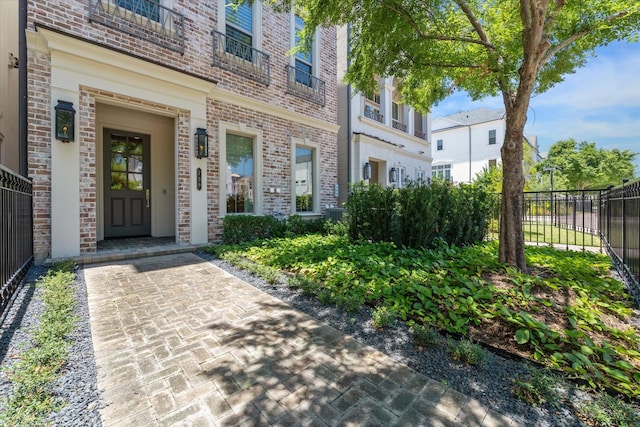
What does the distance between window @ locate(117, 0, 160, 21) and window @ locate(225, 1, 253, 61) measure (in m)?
1.53

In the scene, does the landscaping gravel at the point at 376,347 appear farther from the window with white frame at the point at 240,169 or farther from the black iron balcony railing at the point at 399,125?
the black iron balcony railing at the point at 399,125

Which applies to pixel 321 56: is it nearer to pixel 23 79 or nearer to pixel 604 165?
pixel 23 79

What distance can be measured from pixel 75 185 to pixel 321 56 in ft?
24.8

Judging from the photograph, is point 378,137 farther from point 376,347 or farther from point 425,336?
point 376,347

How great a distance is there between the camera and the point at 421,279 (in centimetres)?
350

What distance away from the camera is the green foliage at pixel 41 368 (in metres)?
1.50

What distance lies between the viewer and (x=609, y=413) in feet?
5.07

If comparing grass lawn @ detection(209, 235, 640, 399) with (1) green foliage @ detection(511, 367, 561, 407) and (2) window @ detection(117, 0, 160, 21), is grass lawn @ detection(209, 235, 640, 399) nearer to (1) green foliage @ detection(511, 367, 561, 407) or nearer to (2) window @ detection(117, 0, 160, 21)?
(1) green foliage @ detection(511, 367, 561, 407)

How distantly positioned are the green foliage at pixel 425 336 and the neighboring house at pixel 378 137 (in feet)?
21.7

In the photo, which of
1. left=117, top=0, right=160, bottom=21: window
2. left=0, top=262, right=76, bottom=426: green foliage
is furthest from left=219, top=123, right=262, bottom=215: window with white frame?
left=0, top=262, right=76, bottom=426: green foliage

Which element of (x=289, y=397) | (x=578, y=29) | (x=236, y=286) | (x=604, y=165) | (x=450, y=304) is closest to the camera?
(x=289, y=397)

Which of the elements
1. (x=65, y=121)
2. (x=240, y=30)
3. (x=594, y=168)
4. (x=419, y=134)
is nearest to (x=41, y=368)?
(x=65, y=121)

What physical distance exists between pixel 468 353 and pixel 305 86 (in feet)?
27.2

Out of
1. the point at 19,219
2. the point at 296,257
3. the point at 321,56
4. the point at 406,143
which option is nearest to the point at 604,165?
the point at 406,143
